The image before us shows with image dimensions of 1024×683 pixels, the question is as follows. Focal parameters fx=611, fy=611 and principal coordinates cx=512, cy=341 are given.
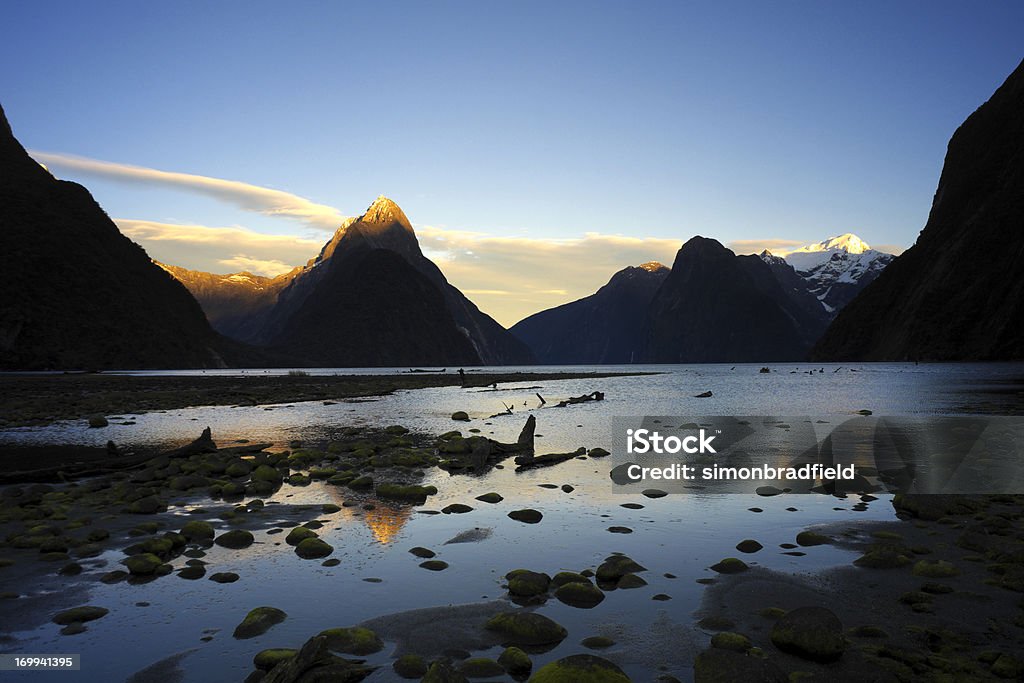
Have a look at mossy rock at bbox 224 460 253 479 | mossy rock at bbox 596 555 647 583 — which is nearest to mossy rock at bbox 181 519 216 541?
mossy rock at bbox 224 460 253 479

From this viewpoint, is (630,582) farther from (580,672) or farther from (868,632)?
(580,672)

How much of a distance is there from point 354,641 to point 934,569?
8.24 meters

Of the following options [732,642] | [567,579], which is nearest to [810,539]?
[567,579]

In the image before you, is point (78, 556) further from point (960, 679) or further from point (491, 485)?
point (960, 679)

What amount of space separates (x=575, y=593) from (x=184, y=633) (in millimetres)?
4852

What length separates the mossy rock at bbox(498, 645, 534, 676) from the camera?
20.5 feet

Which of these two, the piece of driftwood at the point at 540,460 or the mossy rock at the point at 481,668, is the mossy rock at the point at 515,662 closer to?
the mossy rock at the point at 481,668

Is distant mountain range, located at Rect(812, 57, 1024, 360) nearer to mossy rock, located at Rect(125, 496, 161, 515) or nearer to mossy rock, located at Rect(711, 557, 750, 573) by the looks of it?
mossy rock, located at Rect(711, 557, 750, 573)

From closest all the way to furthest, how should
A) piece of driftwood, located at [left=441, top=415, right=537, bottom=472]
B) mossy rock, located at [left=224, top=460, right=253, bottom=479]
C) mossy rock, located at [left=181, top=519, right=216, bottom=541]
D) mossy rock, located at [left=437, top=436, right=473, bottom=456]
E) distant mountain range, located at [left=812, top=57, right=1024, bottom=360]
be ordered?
mossy rock, located at [left=181, top=519, right=216, bottom=541] → mossy rock, located at [left=224, top=460, right=253, bottom=479] → piece of driftwood, located at [left=441, top=415, right=537, bottom=472] → mossy rock, located at [left=437, top=436, right=473, bottom=456] → distant mountain range, located at [left=812, top=57, right=1024, bottom=360]

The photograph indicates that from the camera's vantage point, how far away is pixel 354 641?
6.82 m

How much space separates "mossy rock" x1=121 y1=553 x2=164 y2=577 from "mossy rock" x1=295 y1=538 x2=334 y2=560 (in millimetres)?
2072

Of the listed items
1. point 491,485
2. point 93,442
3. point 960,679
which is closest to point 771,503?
point 491,485

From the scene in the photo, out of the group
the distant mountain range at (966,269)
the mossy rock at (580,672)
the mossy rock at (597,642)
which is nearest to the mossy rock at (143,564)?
the mossy rock at (580,672)

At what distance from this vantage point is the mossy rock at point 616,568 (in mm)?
9018
